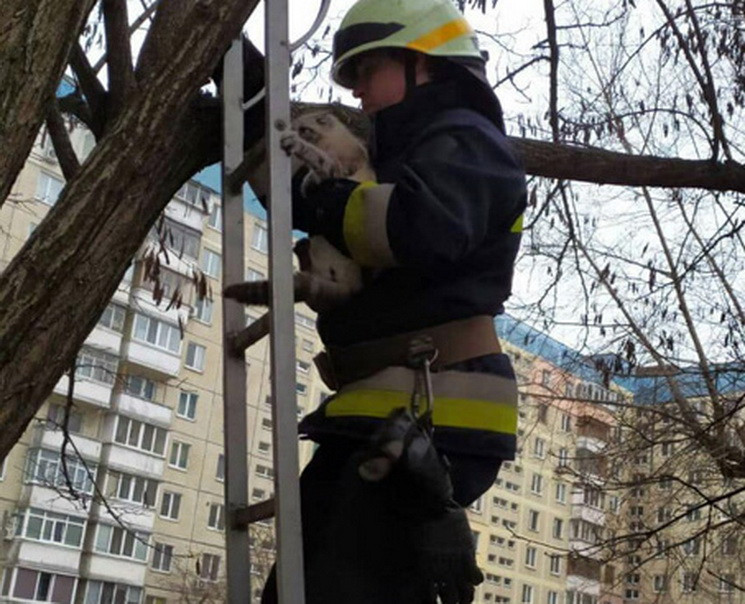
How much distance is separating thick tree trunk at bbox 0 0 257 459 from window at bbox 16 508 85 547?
25445 millimetres

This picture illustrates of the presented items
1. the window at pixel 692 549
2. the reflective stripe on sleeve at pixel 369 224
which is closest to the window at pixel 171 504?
the window at pixel 692 549

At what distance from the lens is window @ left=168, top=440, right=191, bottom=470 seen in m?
31.2

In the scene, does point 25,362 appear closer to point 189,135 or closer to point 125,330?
point 189,135

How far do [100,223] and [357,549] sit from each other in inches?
35.5

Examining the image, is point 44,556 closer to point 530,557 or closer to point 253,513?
point 530,557

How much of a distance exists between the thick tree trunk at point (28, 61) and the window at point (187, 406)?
99.3ft

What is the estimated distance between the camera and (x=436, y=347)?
230cm

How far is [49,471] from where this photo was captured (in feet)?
88.9

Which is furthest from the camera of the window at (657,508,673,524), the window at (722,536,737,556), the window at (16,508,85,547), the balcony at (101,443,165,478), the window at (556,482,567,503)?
the window at (556,482,567,503)

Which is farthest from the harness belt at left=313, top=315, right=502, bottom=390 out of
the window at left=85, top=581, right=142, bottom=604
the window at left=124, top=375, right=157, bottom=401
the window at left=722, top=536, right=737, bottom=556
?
the window at left=124, top=375, right=157, bottom=401

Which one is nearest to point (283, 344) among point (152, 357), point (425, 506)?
point (425, 506)

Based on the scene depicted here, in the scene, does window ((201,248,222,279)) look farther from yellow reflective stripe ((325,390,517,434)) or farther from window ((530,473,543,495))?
yellow reflective stripe ((325,390,517,434))

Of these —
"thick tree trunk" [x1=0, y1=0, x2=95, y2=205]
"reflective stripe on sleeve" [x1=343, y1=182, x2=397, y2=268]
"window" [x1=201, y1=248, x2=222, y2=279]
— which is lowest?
"reflective stripe on sleeve" [x1=343, y1=182, x2=397, y2=268]

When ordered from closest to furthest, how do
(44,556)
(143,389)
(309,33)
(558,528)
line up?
(309,33) < (44,556) < (143,389) < (558,528)
